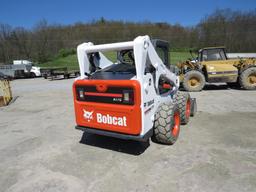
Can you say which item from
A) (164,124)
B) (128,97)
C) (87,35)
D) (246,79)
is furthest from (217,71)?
(87,35)

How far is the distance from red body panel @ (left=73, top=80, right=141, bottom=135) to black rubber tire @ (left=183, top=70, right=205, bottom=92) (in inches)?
254

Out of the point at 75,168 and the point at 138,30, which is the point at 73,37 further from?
the point at 75,168

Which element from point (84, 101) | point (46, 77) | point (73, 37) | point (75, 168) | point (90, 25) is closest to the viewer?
point (75, 168)

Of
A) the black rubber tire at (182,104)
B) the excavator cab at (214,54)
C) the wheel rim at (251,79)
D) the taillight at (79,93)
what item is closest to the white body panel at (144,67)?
the taillight at (79,93)

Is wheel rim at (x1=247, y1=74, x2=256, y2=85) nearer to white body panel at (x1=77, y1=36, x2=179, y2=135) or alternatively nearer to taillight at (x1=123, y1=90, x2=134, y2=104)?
white body panel at (x1=77, y1=36, x2=179, y2=135)

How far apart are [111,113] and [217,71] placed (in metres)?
6.82

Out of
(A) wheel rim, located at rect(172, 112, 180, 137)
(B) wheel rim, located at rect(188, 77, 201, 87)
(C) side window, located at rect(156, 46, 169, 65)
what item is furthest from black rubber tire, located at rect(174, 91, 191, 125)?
(B) wheel rim, located at rect(188, 77, 201, 87)

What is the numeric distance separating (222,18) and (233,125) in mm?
34824

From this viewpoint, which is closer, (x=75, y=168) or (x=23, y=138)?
(x=75, y=168)

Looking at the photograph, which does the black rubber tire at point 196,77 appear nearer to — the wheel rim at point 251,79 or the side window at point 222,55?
the side window at point 222,55

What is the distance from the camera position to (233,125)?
182 inches

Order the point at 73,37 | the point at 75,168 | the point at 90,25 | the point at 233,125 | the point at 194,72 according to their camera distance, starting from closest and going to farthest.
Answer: the point at 75,168
the point at 233,125
the point at 194,72
the point at 73,37
the point at 90,25

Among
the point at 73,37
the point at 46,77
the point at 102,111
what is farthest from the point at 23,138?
the point at 73,37

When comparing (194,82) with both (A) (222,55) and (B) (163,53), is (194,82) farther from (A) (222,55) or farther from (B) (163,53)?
(B) (163,53)
